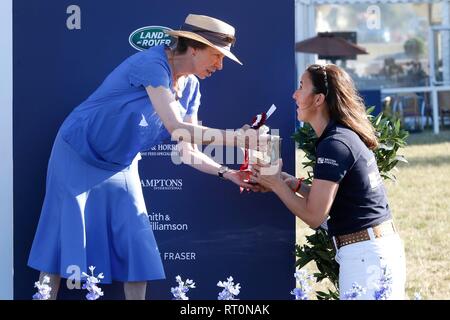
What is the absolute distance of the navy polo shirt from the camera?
14.3ft

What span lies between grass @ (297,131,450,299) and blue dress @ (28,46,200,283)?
98.2 inches

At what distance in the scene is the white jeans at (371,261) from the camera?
171 inches

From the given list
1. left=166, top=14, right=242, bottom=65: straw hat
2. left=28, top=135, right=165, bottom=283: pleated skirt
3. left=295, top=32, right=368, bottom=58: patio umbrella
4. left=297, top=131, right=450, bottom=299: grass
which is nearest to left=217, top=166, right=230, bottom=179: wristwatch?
left=28, top=135, right=165, bottom=283: pleated skirt

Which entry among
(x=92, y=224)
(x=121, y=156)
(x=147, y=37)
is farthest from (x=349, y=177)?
(x=147, y=37)

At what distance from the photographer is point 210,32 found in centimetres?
464

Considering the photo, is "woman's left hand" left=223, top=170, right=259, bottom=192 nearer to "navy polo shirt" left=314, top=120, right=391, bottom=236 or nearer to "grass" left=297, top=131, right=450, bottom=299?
"navy polo shirt" left=314, top=120, right=391, bottom=236

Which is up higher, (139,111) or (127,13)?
(127,13)

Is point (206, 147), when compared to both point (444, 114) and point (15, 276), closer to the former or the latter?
point (15, 276)

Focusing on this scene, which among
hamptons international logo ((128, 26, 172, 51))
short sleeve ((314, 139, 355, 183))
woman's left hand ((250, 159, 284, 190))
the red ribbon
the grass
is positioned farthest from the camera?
the grass

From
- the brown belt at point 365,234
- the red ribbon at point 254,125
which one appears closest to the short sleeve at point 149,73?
the red ribbon at point 254,125

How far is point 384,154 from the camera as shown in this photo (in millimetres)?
Answer: 5215

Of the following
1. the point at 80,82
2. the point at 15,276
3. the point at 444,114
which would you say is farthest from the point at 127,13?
the point at 444,114

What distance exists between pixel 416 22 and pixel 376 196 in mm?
37306

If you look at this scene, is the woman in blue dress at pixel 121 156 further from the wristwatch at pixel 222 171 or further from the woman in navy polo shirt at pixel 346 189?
the woman in navy polo shirt at pixel 346 189
